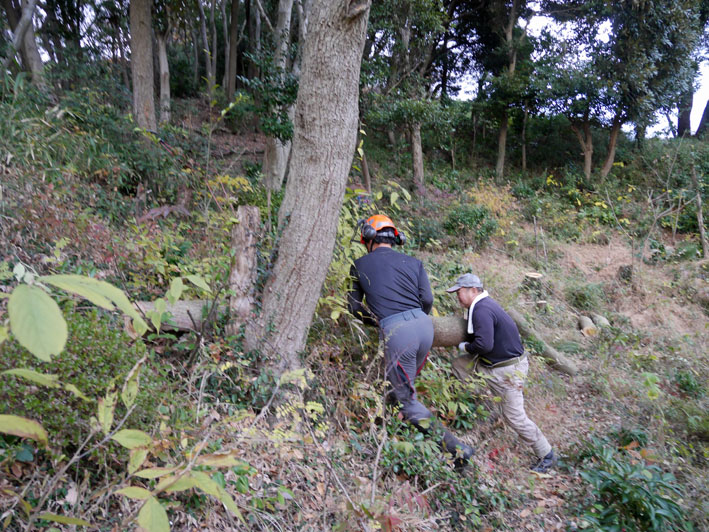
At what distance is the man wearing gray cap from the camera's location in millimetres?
4367

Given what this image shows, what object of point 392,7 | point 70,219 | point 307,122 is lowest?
point 70,219

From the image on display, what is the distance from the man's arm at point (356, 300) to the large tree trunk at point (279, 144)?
555cm

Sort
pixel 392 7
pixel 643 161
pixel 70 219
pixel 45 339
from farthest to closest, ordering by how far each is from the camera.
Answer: pixel 643 161 → pixel 392 7 → pixel 70 219 → pixel 45 339

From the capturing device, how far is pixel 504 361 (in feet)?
14.7

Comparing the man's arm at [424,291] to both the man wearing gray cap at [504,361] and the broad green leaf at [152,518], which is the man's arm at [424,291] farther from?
the broad green leaf at [152,518]

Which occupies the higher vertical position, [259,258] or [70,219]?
[70,219]

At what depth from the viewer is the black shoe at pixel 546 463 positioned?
14.2 feet

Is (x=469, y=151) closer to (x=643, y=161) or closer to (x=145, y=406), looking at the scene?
(x=643, y=161)

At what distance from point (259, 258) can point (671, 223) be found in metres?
13.5

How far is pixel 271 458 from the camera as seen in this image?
2.96 metres

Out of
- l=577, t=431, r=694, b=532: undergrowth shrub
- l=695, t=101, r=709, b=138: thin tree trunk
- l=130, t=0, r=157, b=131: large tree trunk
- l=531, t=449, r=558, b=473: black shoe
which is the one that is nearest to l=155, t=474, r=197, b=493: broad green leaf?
l=577, t=431, r=694, b=532: undergrowth shrub

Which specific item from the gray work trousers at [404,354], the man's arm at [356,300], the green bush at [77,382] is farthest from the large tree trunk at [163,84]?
the green bush at [77,382]

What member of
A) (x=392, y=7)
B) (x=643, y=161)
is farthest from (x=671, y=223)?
(x=392, y=7)

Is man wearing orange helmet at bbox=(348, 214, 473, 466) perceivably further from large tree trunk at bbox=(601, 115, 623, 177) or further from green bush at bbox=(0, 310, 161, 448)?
large tree trunk at bbox=(601, 115, 623, 177)
